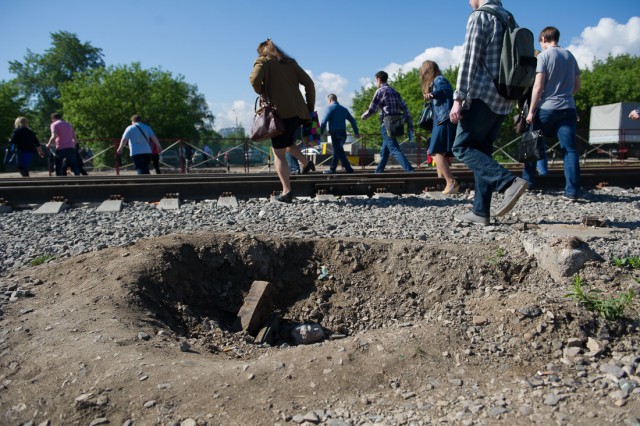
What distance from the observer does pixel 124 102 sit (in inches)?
1427

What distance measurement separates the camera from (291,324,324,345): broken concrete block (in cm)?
359

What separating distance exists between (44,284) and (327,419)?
2.68 m

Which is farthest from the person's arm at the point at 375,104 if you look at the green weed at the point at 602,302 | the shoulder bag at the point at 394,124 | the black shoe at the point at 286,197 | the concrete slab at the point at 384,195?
the green weed at the point at 602,302

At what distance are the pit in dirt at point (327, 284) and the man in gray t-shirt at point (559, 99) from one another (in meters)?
2.90

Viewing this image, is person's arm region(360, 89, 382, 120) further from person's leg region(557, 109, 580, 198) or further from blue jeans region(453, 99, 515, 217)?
blue jeans region(453, 99, 515, 217)

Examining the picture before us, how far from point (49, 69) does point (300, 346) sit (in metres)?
82.3

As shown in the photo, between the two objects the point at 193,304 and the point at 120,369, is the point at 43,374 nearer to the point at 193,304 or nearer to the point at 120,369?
the point at 120,369

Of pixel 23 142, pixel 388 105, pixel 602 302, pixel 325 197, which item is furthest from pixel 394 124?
pixel 23 142

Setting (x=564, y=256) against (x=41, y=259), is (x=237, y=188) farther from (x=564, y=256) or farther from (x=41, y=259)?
(x=564, y=256)

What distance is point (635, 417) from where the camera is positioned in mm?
2008

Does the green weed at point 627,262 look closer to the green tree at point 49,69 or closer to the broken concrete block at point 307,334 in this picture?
the broken concrete block at point 307,334

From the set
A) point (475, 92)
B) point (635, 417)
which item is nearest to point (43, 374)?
point (635, 417)

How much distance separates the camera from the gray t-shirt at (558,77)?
6.07 meters

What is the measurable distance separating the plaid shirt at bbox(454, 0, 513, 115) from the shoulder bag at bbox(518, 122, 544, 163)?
137cm
